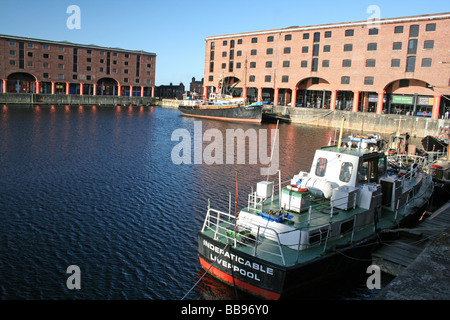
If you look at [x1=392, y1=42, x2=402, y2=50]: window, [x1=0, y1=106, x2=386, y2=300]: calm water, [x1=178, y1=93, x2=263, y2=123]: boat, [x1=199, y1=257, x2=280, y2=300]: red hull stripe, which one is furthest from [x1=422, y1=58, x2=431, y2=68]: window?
[x1=199, y1=257, x2=280, y2=300]: red hull stripe

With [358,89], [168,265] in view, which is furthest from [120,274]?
[358,89]

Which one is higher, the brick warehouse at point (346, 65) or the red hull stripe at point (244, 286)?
the brick warehouse at point (346, 65)

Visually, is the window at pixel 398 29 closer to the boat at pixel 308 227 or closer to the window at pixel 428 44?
the window at pixel 428 44

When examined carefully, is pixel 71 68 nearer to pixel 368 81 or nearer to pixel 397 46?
pixel 368 81

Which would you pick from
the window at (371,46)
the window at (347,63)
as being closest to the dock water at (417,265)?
the window at (371,46)

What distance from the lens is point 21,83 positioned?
102688 millimetres

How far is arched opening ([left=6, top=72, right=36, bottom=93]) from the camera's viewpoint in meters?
100

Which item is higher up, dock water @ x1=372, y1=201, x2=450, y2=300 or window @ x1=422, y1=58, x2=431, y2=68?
window @ x1=422, y1=58, x2=431, y2=68

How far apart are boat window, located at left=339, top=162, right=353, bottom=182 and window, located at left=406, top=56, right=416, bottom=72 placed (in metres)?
57.7

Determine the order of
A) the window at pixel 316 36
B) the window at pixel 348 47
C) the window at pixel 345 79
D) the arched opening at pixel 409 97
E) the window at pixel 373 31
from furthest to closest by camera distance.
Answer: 1. the window at pixel 316 36
2. the window at pixel 345 79
3. the window at pixel 348 47
4. the window at pixel 373 31
5. the arched opening at pixel 409 97

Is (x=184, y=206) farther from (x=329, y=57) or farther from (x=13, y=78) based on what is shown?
(x=13, y=78)

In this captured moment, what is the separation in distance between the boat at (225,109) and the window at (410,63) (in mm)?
26337

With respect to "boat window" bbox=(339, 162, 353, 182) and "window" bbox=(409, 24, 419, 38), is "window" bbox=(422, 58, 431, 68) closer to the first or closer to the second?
"window" bbox=(409, 24, 419, 38)

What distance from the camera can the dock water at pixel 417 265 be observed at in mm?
8907
